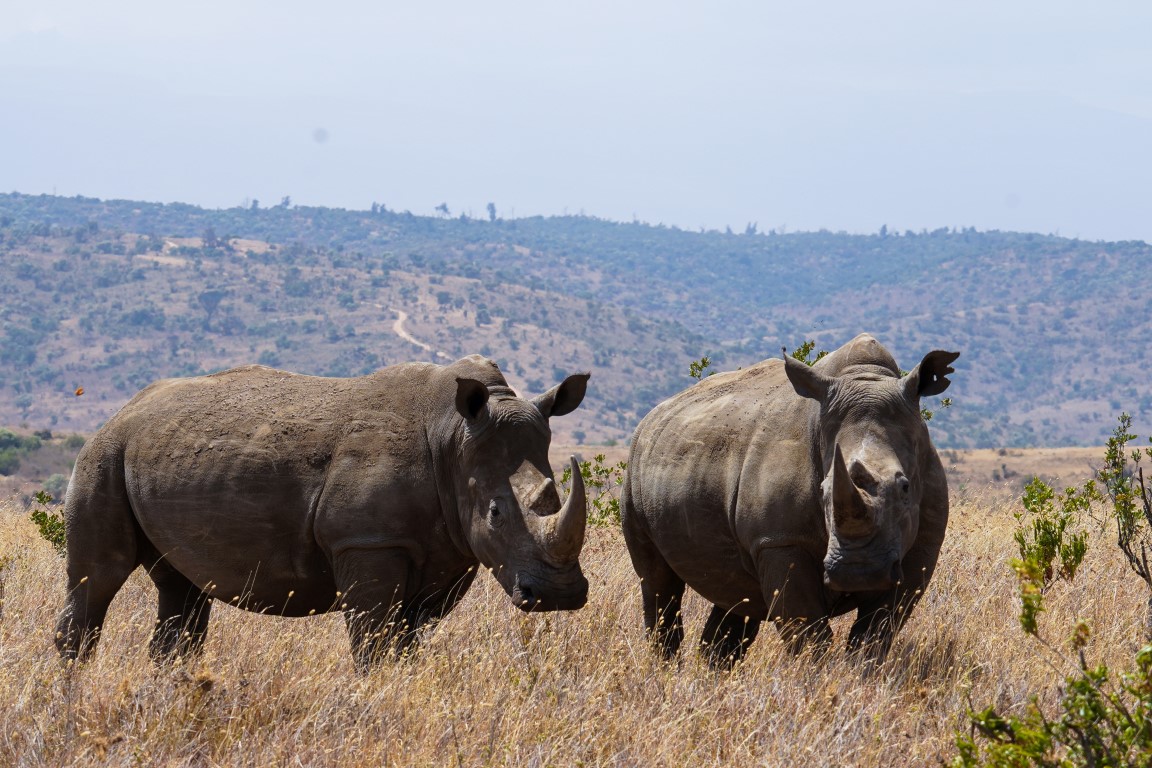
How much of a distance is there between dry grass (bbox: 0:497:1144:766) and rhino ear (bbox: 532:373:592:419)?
4.08 feet

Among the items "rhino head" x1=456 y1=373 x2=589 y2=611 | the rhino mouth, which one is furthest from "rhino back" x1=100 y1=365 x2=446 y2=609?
the rhino mouth

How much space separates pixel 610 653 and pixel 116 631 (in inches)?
117

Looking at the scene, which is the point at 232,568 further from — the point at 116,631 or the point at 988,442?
the point at 988,442

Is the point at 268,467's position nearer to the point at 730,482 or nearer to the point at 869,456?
the point at 730,482

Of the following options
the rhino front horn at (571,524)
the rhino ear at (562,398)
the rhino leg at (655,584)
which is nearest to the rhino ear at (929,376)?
the rhino ear at (562,398)

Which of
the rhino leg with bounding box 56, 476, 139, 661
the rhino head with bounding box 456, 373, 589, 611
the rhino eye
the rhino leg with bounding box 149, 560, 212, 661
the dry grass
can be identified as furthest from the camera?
the rhino leg with bounding box 149, 560, 212, 661

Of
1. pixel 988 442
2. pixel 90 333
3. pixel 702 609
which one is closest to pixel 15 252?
pixel 90 333

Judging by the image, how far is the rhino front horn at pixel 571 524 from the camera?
22.4ft

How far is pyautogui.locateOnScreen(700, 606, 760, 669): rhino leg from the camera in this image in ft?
29.0

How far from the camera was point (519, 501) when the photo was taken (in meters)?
7.20

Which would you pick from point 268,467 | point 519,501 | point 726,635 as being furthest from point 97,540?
point 726,635

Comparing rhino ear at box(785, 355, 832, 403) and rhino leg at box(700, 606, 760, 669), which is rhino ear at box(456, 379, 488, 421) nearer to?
rhino ear at box(785, 355, 832, 403)

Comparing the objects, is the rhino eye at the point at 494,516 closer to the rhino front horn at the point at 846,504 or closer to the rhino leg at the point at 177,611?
the rhino front horn at the point at 846,504

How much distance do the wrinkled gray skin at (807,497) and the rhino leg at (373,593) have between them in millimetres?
1708
